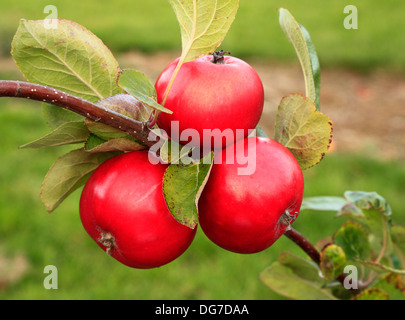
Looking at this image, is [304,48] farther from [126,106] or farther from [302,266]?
[302,266]

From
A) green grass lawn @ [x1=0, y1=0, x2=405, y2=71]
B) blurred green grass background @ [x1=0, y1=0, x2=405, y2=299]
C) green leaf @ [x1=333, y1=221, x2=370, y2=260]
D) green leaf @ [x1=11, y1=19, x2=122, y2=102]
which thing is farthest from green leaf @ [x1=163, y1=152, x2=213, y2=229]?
green grass lawn @ [x1=0, y1=0, x2=405, y2=71]

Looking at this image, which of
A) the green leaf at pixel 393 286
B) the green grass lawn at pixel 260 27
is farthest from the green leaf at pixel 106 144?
the green grass lawn at pixel 260 27

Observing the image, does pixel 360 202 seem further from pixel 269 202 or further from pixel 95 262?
pixel 95 262

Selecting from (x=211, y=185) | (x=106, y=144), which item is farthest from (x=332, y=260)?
(x=106, y=144)

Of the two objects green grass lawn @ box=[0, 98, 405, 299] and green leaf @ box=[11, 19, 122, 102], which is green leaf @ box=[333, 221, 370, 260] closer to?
green leaf @ box=[11, 19, 122, 102]

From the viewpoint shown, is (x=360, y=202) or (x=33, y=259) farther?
(x=33, y=259)

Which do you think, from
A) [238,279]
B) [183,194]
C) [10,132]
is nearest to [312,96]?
[183,194]

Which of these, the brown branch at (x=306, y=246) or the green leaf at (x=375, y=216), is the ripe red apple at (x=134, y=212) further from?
the green leaf at (x=375, y=216)
